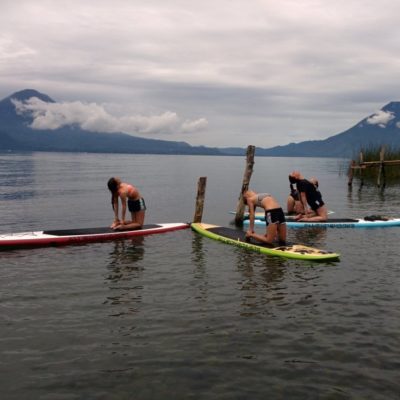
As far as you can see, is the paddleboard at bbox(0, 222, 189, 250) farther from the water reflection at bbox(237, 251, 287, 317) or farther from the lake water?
the water reflection at bbox(237, 251, 287, 317)

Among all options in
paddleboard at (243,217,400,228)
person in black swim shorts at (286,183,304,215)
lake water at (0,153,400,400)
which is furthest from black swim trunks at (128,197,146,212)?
person in black swim shorts at (286,183,304,215)

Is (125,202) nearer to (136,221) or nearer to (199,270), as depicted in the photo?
(136,221)

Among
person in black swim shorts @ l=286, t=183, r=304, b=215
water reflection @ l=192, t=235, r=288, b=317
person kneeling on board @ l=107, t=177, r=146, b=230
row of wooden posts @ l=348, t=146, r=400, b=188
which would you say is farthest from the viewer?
row of wooden posts @ l=348, t=146, r=400, b=188

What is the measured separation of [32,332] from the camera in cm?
793

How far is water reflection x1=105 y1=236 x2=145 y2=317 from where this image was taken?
950 cm

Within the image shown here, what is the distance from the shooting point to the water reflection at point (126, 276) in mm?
9500

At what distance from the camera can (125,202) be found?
1616 cm

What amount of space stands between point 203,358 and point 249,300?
3.08m

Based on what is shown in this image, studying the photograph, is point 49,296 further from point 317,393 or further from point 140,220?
point 140,220

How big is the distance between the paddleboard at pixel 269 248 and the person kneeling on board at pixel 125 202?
9.28 ft

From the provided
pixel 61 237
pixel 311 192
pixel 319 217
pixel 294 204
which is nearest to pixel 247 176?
pixel 294 204

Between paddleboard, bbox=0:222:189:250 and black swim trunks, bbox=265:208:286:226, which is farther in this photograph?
paddleboard, bbox=0:222:189:250

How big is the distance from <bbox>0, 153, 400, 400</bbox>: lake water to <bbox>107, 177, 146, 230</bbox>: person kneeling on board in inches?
65.8

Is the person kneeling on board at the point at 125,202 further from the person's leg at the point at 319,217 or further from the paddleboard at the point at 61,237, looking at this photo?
the person's leg at the point at 319,217
